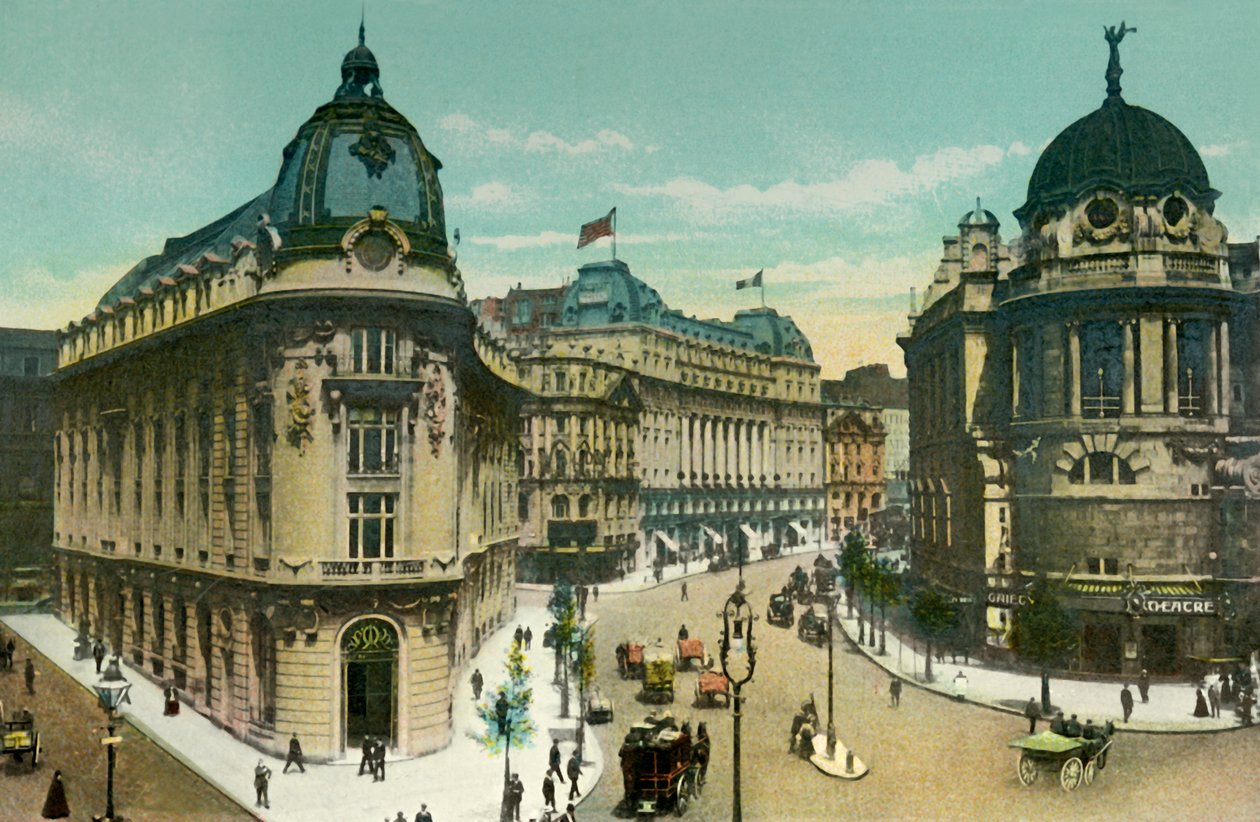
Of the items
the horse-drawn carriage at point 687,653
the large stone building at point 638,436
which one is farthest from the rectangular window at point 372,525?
the large stone building at point 638,436

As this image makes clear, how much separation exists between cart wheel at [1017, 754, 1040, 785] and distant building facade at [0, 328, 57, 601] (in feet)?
163

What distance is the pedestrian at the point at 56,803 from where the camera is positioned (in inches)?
1283

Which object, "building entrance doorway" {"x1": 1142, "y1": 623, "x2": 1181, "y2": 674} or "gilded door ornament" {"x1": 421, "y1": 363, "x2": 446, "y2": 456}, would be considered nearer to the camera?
"gilded door ornament" {"x1": 421, "y1": 363, "x2": 446, "y2": 456}

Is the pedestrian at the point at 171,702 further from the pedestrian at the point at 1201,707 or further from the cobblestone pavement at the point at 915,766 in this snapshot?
the pedestrian at the point at 1201,707

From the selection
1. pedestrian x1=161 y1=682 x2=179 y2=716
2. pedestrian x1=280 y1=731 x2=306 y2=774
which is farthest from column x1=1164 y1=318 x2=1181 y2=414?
pedestrian x1=161 y1=682 x2=179 y2=716

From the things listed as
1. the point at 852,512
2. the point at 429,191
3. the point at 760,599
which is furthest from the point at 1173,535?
the point at 852,512

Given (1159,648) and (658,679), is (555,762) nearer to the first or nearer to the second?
(658,679)

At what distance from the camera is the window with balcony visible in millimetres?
37094

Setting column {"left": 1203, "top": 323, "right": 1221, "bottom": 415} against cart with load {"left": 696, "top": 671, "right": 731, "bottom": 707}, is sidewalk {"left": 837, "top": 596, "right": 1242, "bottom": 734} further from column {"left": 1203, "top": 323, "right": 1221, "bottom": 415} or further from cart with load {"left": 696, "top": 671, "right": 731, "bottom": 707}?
column {"left": 1203, "top": 323, "right": 1221, "bottom": 415}

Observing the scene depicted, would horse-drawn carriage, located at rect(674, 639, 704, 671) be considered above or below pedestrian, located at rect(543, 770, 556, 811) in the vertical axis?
above

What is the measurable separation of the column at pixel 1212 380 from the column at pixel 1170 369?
1.27 meters

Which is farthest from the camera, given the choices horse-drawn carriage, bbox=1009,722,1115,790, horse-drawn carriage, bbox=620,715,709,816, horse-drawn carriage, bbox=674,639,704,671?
horse-drawn carriage, bbox=674,639,704,671

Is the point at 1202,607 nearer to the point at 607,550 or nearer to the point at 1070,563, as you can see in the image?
the point at 1070,563

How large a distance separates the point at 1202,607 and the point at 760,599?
2673 cm
